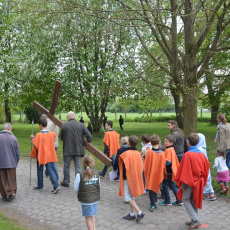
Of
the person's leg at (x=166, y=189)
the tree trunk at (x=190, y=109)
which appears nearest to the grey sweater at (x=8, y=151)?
Result: the person's leg at (x=166, y=189)

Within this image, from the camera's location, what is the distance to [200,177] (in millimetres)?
5109

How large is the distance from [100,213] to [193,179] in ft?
7.08

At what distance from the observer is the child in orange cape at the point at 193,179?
504 centimetres

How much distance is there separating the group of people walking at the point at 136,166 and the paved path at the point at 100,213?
23cm

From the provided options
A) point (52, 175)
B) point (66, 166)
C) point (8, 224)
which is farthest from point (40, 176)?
point (8, 224)

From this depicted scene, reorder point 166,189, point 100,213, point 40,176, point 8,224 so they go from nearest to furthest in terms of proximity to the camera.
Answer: point 8,224, point 100,213, point 166,189, point 40,176

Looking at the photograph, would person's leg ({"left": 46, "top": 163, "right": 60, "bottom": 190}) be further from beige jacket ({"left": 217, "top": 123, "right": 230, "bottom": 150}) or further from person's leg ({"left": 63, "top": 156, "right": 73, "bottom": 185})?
beige jacket ({"left": 217, "top": 123, "right": 230, "bottom": 150})

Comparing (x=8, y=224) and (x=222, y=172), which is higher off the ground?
(x=222, y=172)

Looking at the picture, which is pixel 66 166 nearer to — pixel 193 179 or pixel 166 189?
pixel 166 189

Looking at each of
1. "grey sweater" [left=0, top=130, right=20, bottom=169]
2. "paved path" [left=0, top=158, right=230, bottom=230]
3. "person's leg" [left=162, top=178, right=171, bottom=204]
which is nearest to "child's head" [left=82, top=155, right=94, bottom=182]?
"paved path" [left=0, top=158, right=230, bottom=230]

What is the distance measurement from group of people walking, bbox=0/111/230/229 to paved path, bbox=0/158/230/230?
0.77 feet

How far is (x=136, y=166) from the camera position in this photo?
5660 millimetres

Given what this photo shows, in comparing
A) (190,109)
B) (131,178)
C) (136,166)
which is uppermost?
(190,109)

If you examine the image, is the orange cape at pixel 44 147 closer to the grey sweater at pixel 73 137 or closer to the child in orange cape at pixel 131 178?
the grey sweater at pixel 73 137
